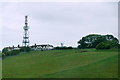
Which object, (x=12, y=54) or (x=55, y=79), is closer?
(x=55, y=79)

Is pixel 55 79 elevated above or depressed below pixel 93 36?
below

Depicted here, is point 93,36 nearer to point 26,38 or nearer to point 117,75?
point 26,38

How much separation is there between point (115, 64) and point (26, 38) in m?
65.9

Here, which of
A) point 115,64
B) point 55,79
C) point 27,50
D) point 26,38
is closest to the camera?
point 55,79

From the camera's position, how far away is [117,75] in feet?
77.9

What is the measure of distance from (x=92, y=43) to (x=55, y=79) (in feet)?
256

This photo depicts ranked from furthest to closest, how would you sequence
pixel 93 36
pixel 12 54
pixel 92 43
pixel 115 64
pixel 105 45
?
pixel 93 36 → pixel 92 43 → pixel 12 54 → pixel 105 45 → pixel 115 64

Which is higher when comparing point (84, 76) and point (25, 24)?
point (25, 24)

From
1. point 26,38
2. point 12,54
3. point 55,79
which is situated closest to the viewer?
point 55,79

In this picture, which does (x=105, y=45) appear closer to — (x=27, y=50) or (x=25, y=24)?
(x=27, y=50)

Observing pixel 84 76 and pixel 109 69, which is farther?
pixel 109 69

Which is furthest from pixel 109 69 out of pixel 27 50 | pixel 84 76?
pixel 27 50

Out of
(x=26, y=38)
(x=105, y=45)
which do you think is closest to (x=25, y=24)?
(x=26, y=38)

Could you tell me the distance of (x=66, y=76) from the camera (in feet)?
80.1
